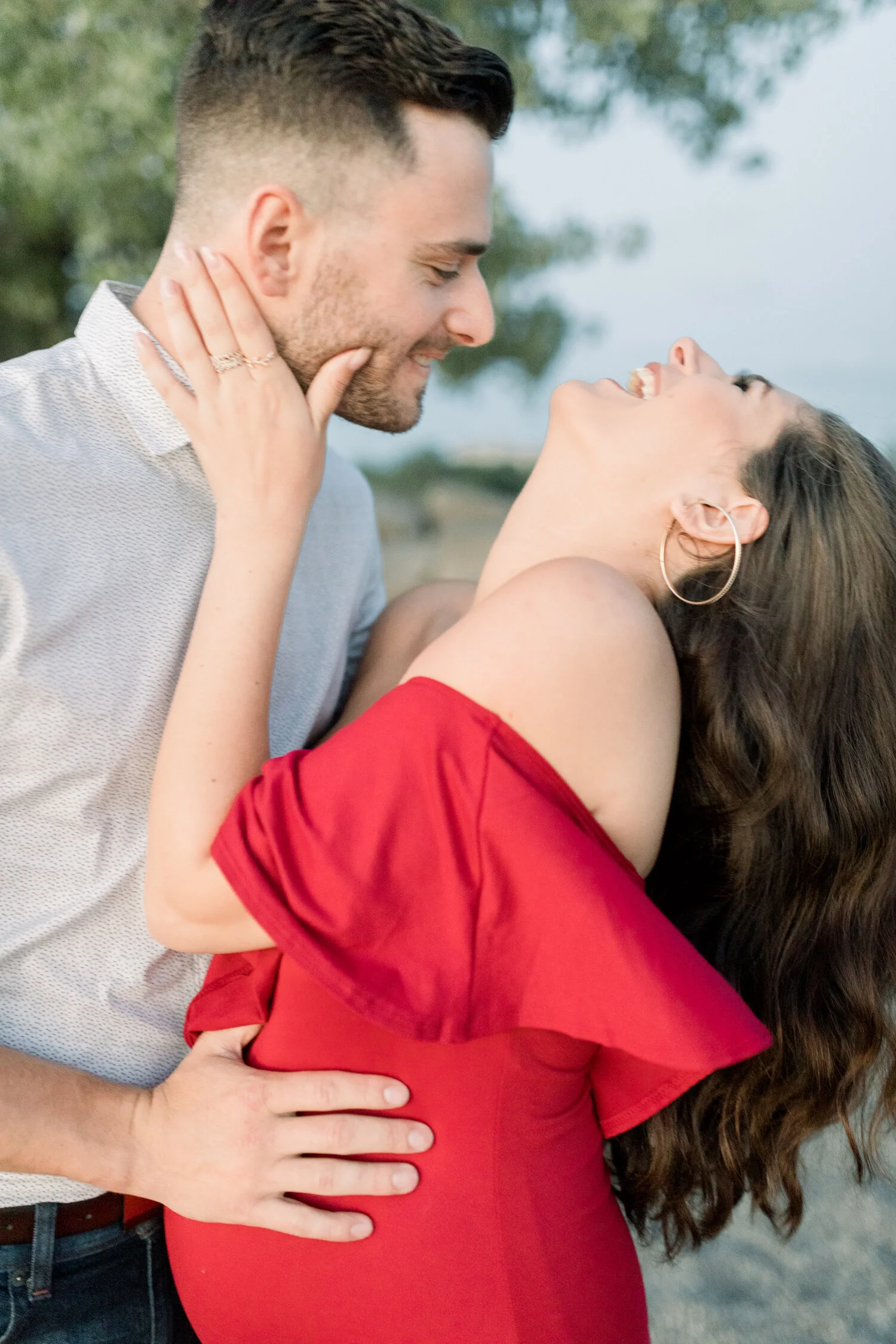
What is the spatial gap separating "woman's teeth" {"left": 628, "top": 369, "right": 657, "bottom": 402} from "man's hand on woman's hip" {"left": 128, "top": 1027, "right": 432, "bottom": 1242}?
1155 millimetres

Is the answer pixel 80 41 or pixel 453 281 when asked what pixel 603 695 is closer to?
pixel 453 281

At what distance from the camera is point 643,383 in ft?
6.31

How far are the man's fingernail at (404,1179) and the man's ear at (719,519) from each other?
0.98 metres

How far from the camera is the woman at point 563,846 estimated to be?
1.35 metres

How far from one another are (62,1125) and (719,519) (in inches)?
50.8

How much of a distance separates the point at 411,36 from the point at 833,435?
3.12 ft

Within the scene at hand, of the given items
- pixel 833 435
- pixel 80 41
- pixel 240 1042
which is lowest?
pixel 240 1042

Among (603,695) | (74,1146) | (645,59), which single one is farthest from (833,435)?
(645,59)

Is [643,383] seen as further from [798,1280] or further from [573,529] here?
[798,1280]

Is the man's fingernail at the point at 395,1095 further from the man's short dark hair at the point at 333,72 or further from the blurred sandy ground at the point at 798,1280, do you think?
the blurred sandy ground at the point at 798,1280

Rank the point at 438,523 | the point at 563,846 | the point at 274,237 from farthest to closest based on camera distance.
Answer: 1. the point at 438,523
2. the point at 274,237
3. the point at 563,846

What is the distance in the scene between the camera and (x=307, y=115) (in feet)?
6.10

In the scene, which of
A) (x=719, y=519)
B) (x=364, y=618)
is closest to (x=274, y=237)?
(x=364, y=618)

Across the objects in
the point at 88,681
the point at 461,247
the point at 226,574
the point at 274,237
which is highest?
the point at 461,247
